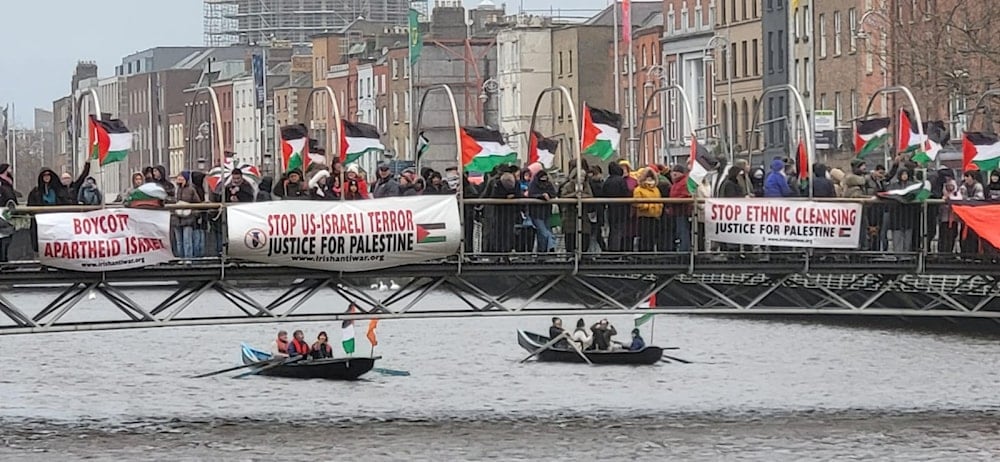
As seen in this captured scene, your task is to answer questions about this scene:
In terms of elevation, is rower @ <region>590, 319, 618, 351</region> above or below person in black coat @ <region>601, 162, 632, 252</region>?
below

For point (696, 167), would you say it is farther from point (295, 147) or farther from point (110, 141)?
point (110, 141)

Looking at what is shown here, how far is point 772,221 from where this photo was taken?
3756 cm

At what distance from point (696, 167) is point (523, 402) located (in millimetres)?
16374

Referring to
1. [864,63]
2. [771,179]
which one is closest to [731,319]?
[864,63]

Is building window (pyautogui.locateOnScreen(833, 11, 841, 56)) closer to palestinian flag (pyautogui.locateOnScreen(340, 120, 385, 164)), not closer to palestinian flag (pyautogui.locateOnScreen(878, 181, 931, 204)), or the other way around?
palestinian flag (pyautogui.locateOnScreen(878, 181, 931, 204))

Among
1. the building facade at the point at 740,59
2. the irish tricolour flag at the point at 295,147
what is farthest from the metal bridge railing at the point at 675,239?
the building facade at the point at 740,59

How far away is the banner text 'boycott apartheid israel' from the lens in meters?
36.0

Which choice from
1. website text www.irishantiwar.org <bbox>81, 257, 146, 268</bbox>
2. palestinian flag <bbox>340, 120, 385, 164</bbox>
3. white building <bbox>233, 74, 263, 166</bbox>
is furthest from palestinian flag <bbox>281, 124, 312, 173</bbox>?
white building <bbox>233, 74, 263, 166</bbox>

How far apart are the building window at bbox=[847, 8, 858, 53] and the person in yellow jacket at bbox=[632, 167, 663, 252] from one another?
5835cm

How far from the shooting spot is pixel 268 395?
5531cm

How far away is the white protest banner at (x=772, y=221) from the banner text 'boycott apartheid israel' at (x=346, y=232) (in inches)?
166

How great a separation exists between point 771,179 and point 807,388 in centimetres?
1885

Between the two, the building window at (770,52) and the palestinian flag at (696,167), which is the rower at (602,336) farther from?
the building window at (770,52)

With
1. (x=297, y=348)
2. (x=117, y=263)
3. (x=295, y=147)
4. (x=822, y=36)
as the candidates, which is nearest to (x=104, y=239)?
(x=117, y=263)
